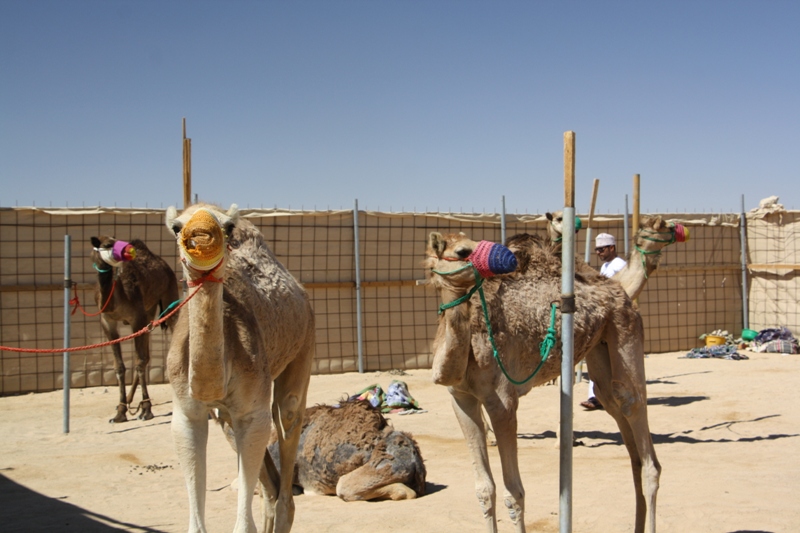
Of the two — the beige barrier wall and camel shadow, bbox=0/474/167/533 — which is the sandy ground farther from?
the beige barrier wall

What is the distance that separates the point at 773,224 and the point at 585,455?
1045cm

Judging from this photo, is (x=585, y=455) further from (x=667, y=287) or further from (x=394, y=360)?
(x=667, y=287)

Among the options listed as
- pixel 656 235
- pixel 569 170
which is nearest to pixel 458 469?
pixel 656 235

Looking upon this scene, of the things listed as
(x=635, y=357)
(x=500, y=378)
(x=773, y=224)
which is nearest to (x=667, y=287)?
(x=773, y=224)

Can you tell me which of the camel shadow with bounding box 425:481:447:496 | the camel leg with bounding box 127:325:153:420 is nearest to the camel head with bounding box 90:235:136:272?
the camel leg with bounding box 127:325:153:420

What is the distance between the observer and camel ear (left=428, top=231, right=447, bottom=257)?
398cm

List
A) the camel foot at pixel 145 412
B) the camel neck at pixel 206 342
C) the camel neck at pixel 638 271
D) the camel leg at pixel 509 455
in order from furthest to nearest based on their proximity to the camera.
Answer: the camel foot at pixel 145 412 < the camel neck at pixel 638 271 < the camel leg at pixel 509 455 < the camel neck at pixel 206 342

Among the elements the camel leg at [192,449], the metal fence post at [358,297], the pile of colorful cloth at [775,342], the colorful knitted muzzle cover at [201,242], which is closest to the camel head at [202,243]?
the colorful knitted muzzle cover at [201,242]

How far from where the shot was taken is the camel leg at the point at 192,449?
3660mm

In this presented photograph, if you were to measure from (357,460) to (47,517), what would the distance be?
2.31m

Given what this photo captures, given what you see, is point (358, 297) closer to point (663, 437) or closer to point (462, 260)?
point (663, 437)

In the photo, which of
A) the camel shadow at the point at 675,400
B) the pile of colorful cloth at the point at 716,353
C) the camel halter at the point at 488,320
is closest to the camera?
the camel halter at the point at 488,320

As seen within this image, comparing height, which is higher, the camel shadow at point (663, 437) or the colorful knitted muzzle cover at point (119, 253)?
the colorful knitted muzzle cover at point (119, 253)

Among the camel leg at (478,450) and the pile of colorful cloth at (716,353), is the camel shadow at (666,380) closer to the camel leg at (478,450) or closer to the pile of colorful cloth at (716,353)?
the pile of colorful cloth at (716,353)
